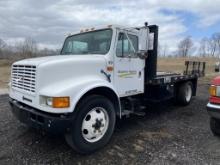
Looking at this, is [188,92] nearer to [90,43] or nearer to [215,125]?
[215,125]

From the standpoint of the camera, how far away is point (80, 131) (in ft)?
12.2

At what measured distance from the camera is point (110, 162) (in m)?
3.66

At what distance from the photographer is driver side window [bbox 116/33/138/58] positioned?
15.5ft

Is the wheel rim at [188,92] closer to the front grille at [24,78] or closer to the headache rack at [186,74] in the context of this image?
the headache rack at [186,74]

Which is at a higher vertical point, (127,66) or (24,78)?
(127,66)

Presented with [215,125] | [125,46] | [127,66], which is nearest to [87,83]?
[127,66]

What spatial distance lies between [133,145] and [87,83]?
5.00ft

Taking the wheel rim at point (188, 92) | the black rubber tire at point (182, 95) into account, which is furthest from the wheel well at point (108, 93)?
the wheel rim at point (188, 92)

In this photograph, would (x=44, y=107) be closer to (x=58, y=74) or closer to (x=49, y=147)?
(x=58, y=74)

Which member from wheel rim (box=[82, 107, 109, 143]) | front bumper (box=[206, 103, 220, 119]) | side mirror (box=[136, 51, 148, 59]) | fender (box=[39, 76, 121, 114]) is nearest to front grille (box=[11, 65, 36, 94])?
fender (box=[39, 76, 121, 114])

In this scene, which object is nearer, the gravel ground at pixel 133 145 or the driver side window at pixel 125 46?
the gravel ground at pixel 133 145

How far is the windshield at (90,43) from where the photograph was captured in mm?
4691

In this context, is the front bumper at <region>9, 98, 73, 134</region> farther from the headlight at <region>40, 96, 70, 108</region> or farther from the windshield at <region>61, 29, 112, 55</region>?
the windshield at <region>61, 29, 112, 55</region>

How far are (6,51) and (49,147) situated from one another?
5756cm
